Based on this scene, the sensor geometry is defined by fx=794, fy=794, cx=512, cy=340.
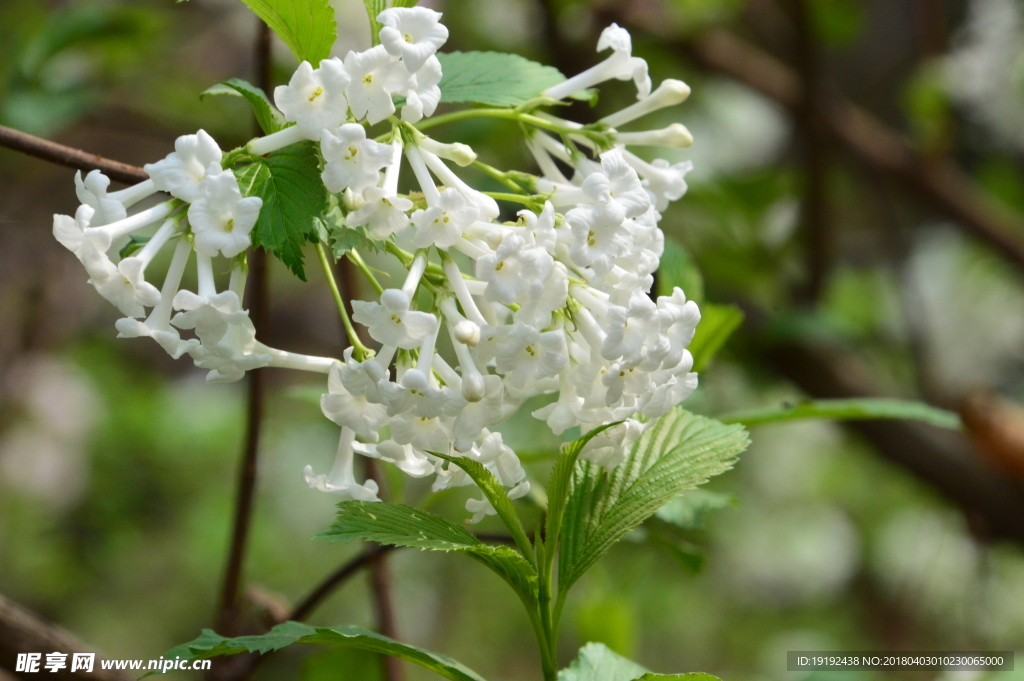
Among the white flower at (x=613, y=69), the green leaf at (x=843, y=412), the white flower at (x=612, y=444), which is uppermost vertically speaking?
the white flower at (x=613, y=69)

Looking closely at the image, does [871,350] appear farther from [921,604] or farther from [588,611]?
[588,611]

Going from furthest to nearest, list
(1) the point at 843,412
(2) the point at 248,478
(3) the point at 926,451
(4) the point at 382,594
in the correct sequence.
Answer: (3) the point at 926,451
(4) the point at 382,594
(2) the point at 248,478
(1) the point at 843,412

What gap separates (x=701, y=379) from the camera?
113 centimetres

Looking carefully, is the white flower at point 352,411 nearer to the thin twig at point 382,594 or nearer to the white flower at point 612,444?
the white flower at point 612,444

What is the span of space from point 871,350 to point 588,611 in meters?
2.02

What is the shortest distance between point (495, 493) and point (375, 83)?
33 centimetres

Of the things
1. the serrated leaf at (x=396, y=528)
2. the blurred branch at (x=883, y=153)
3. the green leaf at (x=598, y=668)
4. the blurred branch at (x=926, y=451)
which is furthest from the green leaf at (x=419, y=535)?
the blurred branch at (x=883, y=153)

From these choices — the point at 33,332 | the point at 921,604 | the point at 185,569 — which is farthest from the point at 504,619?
the point at 33,332

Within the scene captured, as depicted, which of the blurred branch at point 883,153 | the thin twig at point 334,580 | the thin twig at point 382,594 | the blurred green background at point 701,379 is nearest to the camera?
the thin twig at point 334,580

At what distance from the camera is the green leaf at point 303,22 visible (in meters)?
0.65

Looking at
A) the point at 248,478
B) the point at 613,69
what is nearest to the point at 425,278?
the point at 613,69

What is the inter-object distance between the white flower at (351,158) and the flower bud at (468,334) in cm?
13

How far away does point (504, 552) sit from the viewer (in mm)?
607

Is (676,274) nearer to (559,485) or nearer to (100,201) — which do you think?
(559,485)
